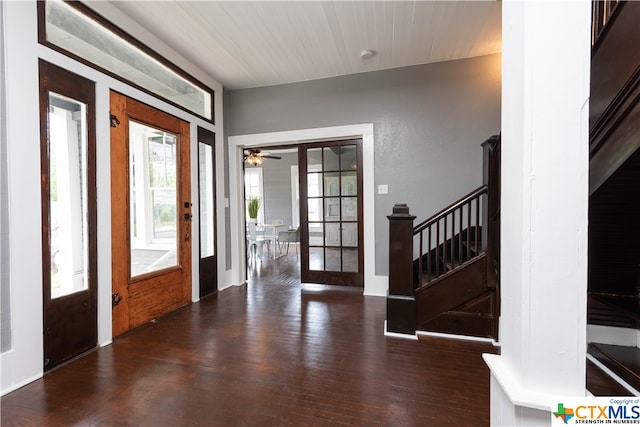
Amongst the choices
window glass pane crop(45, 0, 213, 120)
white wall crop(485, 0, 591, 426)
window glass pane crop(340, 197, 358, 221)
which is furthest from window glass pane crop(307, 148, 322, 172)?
white wall crop(485, 0, 591, 426)

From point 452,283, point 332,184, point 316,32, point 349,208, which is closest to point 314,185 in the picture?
point 332,184

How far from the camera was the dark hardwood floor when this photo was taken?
4.92 ft

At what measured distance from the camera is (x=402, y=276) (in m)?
2.48

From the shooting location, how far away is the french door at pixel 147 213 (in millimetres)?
2418

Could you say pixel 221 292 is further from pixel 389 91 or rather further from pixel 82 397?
pixel 389 91

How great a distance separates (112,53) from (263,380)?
2.95 m

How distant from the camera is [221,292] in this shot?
3.68 m

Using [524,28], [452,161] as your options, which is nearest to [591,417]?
[524,28]

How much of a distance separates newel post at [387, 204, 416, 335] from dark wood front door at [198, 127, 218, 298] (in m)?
2.32

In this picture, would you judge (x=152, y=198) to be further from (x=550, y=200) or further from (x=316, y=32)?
(x=550, y=200)

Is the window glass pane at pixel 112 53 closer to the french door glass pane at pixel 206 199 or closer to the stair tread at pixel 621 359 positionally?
the french door glass pane at pixel 206 199

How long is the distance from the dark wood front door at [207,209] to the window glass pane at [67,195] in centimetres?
130

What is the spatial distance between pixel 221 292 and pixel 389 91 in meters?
3.42

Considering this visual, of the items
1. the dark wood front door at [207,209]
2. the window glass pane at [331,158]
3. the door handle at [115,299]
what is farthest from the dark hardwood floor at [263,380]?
the window glass pane at [331,158]
